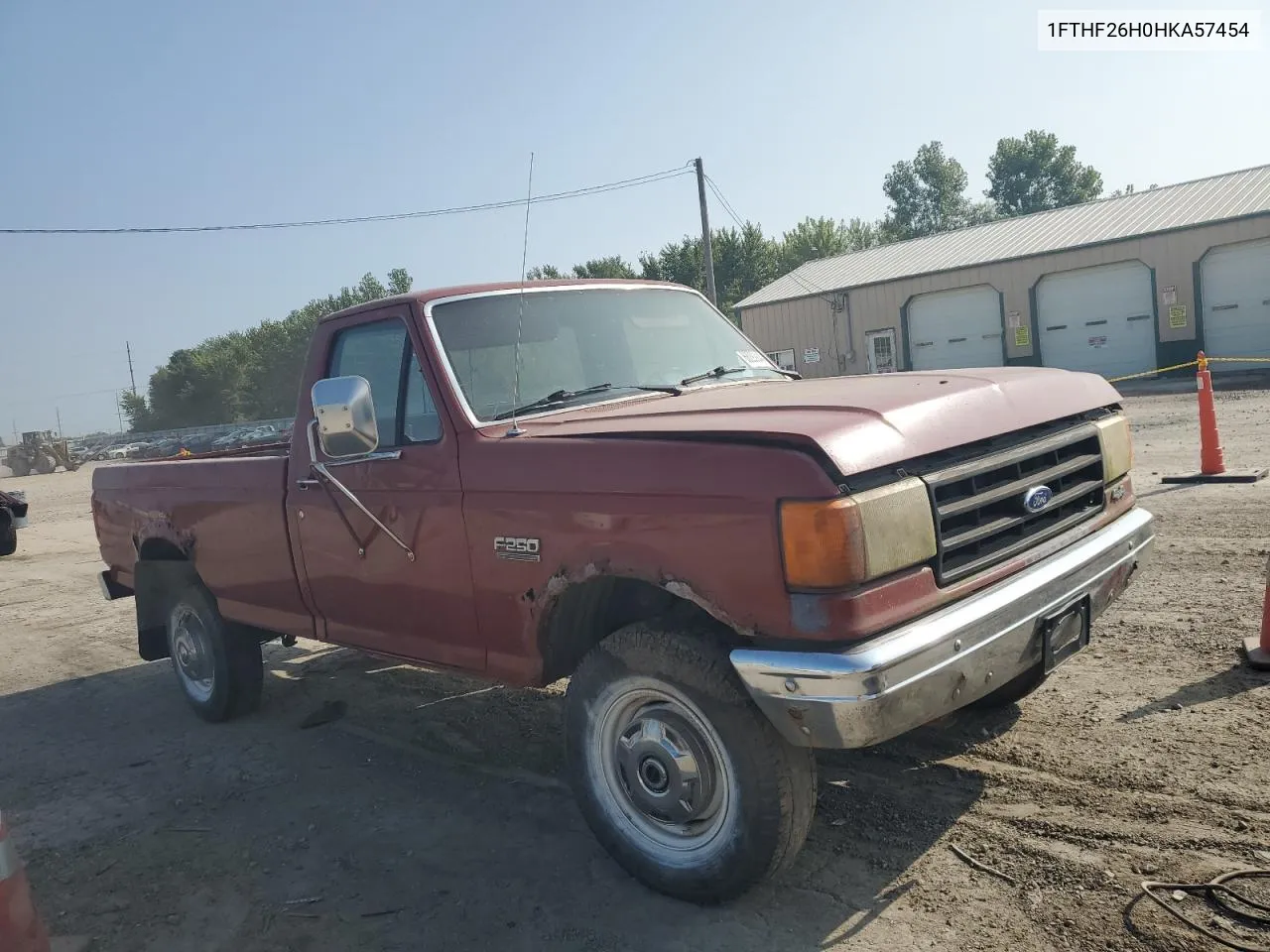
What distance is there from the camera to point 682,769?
3.09 m

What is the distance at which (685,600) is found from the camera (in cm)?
319

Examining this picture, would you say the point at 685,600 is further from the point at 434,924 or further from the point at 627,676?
the point at 434,924

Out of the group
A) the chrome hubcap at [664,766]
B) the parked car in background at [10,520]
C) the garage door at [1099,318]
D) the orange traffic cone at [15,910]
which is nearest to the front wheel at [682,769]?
the chrome hubcap at [664,766]

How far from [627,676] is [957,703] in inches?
39.6

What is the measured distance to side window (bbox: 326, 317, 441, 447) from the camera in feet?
12.9

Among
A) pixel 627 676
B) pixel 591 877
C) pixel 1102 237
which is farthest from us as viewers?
pixel 1102 237

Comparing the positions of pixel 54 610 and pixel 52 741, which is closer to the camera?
pixel 52 741

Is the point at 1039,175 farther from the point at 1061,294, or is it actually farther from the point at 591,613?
the point at 591,613

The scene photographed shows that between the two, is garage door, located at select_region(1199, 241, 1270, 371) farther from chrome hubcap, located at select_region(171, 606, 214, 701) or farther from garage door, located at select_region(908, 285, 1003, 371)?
chrome hubcap, located at select_region(171, 606, 214, 701)

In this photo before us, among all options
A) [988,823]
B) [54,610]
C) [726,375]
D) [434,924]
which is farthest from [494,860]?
[54,610]

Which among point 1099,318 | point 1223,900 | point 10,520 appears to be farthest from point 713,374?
point 1099,318

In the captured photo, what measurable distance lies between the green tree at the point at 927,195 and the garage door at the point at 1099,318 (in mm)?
61488

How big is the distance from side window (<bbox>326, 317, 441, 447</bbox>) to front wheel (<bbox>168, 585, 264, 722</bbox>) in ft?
6.43

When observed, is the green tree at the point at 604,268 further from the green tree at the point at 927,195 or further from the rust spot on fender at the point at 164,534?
the green tree at the point at 927,195
